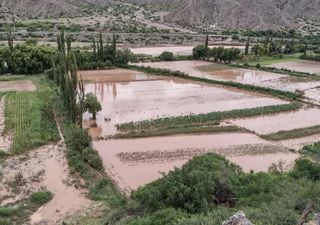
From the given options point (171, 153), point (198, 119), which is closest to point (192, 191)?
point (171, 153)

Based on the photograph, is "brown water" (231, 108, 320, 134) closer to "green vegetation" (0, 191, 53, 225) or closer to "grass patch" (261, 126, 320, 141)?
"grass patch" (261, 126, 320, 141)

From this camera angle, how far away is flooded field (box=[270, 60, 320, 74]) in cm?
5578

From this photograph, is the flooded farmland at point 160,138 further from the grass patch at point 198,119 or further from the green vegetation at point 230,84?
the grass patch at point 198,119

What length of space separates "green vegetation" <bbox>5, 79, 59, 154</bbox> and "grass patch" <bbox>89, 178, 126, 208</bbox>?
6741 mm

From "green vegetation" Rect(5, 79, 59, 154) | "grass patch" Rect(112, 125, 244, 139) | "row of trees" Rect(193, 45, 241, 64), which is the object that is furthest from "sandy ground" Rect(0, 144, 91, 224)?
"row of trees" Rect(193, 45, 241, 64)

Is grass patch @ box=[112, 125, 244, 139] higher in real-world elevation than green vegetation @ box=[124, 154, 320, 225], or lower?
lower

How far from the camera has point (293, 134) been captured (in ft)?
104

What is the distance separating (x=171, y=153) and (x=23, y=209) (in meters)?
10.5

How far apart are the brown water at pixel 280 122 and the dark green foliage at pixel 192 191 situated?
1515 centimetres

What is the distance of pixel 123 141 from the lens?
29.0 metres

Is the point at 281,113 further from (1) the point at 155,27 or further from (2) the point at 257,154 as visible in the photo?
(1) the point at 155,27

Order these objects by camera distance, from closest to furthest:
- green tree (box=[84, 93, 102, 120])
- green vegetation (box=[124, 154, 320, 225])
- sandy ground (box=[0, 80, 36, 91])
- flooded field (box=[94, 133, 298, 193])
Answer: green vegetation (box=[124, 154, 320, 225]) < flooded field (box=[94, 133, 298, 193]) < green tree (box=[84, 93, 102, 120]) < sandy ground (box=[0, 80, 36, 91])

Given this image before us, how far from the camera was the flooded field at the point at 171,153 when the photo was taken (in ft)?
80.4

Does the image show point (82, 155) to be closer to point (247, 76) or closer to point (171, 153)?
point (171, 153)
